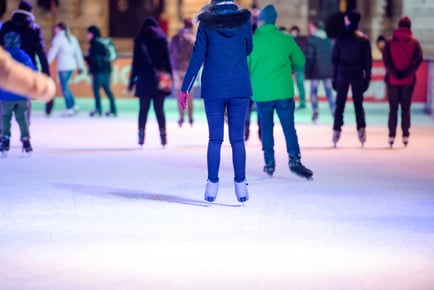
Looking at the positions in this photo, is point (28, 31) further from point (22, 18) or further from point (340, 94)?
point (340, 94)

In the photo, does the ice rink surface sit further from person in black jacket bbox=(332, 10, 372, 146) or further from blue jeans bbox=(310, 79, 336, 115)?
blue jeans bbox=(310, 79, 336, 115)

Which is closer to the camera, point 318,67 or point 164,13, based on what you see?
point 318,67

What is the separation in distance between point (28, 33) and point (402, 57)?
4.75 meters

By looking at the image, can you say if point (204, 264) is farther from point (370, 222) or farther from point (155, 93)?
point (155, 93)


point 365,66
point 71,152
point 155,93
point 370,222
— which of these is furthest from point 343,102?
point 370,222

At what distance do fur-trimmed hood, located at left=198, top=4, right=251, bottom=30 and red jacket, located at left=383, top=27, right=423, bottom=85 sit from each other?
5.71m

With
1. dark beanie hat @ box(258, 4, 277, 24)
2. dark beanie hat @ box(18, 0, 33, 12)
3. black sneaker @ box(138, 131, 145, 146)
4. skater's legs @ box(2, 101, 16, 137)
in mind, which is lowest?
black sneaker @ box(138, 131, 145, 146)

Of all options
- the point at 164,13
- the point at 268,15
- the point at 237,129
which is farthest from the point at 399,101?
the point at 164,13

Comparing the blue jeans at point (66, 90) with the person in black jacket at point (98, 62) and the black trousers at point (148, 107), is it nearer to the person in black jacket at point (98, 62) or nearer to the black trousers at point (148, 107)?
the person in black jacket at point (98, 62)

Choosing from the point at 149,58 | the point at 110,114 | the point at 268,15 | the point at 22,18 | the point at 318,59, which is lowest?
the point at 110,114

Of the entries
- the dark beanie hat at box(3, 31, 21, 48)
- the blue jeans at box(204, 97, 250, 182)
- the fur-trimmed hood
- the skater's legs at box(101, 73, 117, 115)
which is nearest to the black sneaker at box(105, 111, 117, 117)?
the skater's legs at box(101, 73, 117, 115)

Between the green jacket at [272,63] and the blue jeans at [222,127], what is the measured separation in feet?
6.13

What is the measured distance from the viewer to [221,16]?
9.30 meters

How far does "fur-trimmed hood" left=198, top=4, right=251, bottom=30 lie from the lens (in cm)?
930
